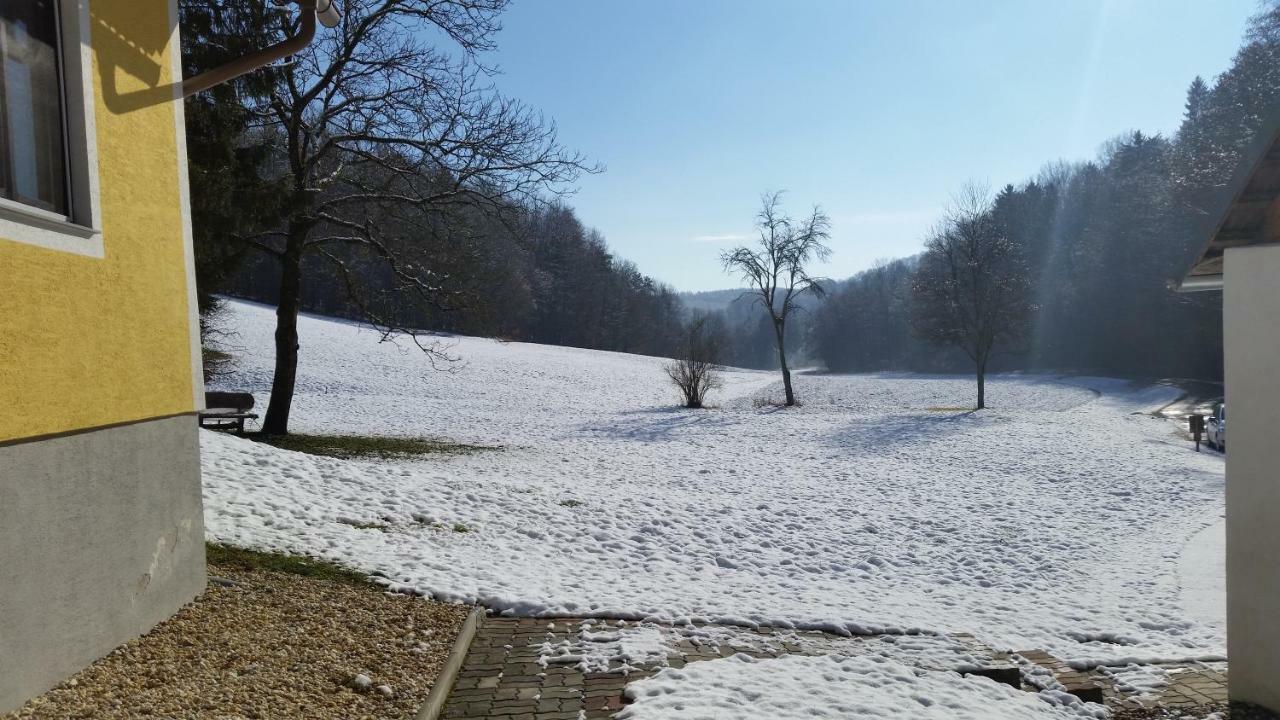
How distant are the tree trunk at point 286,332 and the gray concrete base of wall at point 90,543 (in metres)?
9.12

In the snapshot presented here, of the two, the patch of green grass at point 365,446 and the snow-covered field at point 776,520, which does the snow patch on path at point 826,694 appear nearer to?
the snow-covered field at point 776,520

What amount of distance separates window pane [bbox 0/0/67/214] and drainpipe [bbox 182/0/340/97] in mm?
1120

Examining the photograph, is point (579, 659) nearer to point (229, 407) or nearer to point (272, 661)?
point (272, 661)

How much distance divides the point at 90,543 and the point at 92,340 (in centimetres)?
108

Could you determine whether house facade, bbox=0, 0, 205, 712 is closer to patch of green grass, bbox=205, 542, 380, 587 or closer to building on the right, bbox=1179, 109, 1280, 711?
patch of green grass, bbox=205, 542, 380, 587

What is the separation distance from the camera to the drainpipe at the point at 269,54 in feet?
17.7

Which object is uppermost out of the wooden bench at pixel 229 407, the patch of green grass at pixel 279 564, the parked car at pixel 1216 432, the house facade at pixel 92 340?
the house facade at pixel 92 340

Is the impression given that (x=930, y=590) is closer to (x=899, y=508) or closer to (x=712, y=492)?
(x=899, y=508)

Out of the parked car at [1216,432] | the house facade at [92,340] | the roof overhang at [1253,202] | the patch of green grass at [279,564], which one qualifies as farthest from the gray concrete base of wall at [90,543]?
the parked car at [1216,432]

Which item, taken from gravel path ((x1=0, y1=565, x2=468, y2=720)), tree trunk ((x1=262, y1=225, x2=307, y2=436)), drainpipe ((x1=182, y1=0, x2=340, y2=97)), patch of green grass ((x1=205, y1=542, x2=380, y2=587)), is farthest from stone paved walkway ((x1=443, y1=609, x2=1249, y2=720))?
tree trunk ((x1=262, y1=225, x2=307, y2=436))

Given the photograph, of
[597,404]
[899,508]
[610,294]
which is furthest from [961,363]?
[899,508]

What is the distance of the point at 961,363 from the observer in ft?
232

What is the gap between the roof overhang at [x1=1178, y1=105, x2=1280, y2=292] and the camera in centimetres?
526

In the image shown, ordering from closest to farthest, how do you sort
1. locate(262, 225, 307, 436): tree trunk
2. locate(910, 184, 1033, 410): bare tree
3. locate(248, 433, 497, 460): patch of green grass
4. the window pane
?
the window pane < locate(248, 433, 497, 460): patch of green grass < locate(262, 225, 307, 436): tree trunk < locate(910, 184, 1033, 410): bare tree
